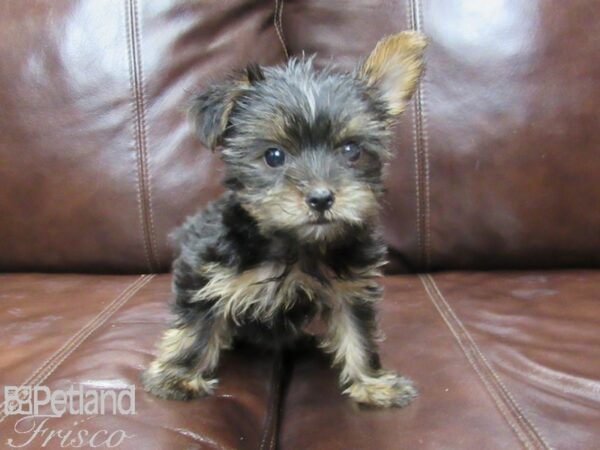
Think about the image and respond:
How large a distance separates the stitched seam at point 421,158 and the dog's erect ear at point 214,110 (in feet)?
2.92

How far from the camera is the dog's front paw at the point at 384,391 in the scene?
1.70m

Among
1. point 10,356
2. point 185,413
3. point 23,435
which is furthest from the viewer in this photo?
point 10,356

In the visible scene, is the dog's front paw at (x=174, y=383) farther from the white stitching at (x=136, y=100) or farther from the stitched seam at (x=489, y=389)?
the white stitching at (x=136, y=100)

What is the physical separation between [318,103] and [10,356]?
1.13 meters

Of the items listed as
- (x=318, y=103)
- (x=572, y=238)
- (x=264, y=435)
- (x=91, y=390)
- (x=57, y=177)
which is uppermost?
(x=318, y=103)

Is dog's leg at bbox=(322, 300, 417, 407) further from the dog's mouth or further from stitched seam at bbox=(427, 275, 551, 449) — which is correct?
the dog's mouth

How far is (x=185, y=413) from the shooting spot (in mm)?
1602

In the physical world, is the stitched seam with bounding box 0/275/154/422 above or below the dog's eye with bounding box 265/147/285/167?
below

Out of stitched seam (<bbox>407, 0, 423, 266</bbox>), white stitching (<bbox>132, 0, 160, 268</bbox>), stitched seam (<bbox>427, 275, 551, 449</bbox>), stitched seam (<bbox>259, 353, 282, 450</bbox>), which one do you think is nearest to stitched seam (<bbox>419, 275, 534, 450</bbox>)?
stitched seam (<bbox>427, 275, 551, 449</bbox>)

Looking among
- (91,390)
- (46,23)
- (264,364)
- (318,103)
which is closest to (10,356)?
(91,390)

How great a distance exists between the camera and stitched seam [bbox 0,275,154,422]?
1717mm

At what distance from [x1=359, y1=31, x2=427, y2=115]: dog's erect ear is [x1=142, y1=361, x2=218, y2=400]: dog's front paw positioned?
0.98 m

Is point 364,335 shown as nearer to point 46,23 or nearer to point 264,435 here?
point 264,435

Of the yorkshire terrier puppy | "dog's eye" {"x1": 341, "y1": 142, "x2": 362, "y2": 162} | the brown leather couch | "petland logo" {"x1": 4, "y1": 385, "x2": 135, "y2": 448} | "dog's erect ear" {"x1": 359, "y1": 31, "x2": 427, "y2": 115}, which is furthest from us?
the brown leather couch
